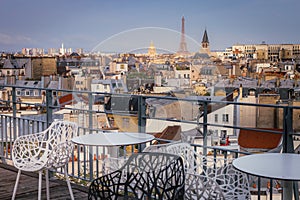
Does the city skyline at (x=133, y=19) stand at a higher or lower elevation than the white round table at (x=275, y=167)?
higher

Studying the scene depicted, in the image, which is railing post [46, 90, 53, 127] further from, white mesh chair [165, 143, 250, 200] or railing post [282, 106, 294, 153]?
railing post [282, 106, 294, 153]

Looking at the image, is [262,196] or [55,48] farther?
[55,48]

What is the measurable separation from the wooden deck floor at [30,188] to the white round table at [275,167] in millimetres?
2115

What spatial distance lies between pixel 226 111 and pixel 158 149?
1.35 m

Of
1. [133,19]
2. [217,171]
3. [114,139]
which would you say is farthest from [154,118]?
[133,19]

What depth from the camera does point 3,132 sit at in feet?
18.8

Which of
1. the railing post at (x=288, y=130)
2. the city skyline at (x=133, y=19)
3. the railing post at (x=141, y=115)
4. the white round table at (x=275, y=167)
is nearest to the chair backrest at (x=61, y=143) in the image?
the railing post at (x=141, y=115)

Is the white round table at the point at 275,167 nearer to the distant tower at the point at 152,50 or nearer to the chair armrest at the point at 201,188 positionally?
the chair armrest at the point at 201,188

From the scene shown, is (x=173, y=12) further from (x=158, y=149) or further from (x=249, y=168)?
(x=249, y=168)

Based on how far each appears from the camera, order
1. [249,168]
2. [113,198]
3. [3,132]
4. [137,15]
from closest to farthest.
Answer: [113,198], [249,168], [3,132], [137,15]

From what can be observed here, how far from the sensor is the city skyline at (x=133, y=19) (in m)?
6.33

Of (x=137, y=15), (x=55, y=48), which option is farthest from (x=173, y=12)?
(x=55, y=48)

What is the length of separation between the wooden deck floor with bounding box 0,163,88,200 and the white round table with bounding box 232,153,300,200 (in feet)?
6.94

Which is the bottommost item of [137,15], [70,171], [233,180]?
[70,171]
